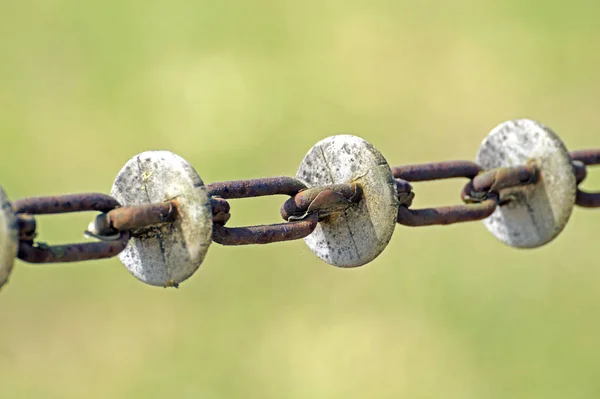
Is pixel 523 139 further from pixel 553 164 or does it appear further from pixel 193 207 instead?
pixel 193 207

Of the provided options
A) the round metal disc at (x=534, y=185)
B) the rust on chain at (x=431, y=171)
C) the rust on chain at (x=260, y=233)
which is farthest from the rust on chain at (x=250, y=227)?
the round metal disc at (x=534, y=185)

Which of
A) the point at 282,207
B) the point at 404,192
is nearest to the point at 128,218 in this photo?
the point at 282,207

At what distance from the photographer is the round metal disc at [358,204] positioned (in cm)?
67

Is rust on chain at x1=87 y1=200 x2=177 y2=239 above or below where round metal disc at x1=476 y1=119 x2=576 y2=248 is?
above

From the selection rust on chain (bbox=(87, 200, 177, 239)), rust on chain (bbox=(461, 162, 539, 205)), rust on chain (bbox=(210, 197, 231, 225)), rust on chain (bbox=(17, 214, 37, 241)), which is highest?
rust on chain (bbox=(17, 214, 37, 241))

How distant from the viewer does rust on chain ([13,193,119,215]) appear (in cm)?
54

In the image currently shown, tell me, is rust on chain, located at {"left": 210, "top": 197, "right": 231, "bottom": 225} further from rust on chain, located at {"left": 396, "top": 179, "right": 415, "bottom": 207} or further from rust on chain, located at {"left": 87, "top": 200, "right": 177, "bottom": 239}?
rust on chain, located at {"left": 396, "top": 179, "right": 415, "bottom": 207}

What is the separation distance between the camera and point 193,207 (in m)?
0.59

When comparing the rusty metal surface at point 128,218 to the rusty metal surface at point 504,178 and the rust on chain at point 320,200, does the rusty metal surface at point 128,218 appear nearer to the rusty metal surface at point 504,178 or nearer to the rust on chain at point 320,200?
the rust on chain at point 320,200

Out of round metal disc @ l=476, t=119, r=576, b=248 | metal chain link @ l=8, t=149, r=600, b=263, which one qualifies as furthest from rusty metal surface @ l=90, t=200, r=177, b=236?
round metal disc @ l=476, t=119, r=576, b=248

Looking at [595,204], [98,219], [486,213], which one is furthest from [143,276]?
[595,204]

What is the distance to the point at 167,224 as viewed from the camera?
604mm

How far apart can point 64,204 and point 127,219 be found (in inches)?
1.5

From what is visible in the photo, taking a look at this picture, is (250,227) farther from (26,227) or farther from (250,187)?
(26,227)
